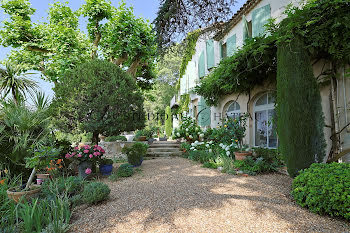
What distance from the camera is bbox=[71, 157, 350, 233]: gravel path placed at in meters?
2.40

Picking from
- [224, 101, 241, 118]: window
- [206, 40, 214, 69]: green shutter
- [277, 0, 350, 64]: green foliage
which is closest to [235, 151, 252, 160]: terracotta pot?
[224, 101, 241, 118]: window

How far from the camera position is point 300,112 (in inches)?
155

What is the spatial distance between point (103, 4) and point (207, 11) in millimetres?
8197

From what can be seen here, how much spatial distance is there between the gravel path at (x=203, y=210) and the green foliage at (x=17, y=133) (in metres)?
2.14

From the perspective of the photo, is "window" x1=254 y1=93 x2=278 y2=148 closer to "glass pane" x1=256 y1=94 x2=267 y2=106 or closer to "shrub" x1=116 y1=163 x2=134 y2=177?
"glass pane" x1=256 y1=94 x2=267 y2=106

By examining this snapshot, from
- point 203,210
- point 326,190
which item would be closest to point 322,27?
point 326,190

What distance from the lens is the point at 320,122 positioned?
3918 millimetres

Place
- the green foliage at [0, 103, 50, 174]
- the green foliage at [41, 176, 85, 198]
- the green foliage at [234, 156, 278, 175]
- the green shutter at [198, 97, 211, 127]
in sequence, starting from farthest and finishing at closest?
the green shutter at [198, 97, 211, 127], the green foliage at [234, 156, 278, 175], the green foliage at [0, 103, 50, 174], the green foliage at [41, 176, 85, 198]

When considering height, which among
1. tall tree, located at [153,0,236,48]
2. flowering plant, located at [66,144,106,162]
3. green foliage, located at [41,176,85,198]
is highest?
tall tree, located at [153,0,236,48]

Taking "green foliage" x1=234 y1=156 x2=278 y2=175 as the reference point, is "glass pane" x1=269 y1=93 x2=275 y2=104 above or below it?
above

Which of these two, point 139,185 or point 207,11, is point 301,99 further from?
point 139,185

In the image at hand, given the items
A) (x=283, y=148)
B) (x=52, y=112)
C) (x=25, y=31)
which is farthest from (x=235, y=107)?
(x=25, y=31)

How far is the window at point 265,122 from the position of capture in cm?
635

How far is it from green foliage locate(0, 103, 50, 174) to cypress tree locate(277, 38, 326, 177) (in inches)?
217
